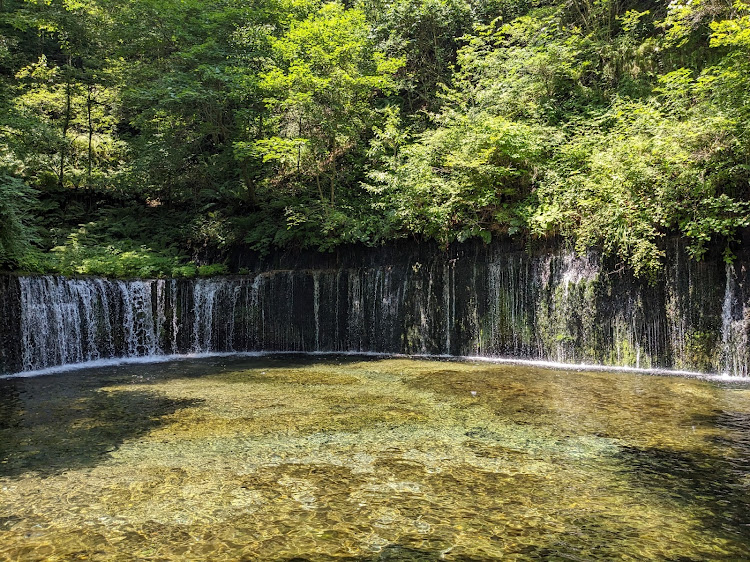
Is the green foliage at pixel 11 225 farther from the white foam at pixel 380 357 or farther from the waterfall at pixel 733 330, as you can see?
the waterfall at pixel 733 330

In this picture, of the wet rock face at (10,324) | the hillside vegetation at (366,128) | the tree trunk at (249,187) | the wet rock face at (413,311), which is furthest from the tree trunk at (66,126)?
the wet rock face at (10,324)

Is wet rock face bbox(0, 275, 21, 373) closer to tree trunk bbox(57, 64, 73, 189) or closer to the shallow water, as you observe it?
the shallow water

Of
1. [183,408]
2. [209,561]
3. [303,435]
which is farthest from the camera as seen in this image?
[183,408]

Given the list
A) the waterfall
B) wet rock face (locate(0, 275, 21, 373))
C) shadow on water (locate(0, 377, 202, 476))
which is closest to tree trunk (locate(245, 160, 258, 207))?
wet rock face (locate(0, 275, 21, 373))

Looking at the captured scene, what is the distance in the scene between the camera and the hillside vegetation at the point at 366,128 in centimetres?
1049

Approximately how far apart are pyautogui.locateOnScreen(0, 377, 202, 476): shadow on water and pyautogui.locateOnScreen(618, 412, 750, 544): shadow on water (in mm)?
5469

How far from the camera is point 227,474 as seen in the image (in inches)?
189

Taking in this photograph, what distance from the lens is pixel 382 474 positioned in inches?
187

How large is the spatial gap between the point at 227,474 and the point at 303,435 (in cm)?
134

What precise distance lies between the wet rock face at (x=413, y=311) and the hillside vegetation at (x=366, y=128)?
2.07 feet

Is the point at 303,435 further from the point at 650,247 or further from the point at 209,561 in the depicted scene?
the point at 650,247

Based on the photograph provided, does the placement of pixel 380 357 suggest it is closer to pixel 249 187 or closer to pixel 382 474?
pixel 382 474

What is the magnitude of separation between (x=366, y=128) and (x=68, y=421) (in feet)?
44.6

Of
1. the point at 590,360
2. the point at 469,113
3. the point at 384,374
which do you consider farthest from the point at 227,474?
the point at 469,113
